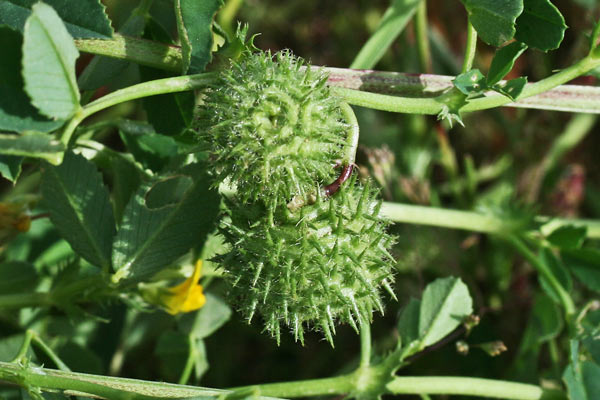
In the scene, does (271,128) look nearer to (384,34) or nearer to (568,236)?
(384,34)

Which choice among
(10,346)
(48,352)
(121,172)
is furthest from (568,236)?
(10,346)

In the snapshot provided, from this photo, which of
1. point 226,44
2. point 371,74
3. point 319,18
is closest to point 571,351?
point 371,74

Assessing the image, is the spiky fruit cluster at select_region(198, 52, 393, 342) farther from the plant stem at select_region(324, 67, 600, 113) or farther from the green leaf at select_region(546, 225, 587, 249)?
the green leaf at select_region(546, 225, 587, 249)

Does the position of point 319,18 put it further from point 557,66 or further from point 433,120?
point 557,66

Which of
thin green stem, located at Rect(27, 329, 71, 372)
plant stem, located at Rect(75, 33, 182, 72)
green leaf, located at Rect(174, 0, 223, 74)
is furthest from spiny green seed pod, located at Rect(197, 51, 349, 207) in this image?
thin green stem, located at Rect(27, 329, 71, 372)

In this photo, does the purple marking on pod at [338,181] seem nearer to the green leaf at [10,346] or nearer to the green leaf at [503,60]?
the green leaf at [503,60]
